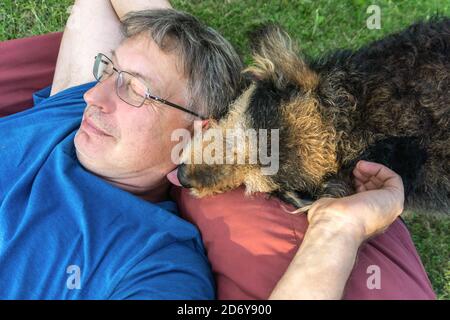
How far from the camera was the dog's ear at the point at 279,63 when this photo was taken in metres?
2.76

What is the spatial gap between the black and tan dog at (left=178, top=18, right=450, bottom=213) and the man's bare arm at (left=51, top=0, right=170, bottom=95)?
135 centimetres

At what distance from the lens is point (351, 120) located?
8.57ft

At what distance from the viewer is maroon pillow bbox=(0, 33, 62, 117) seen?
11.6 ft

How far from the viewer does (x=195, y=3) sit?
4711mm

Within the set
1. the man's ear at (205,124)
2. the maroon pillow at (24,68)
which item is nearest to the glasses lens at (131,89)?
the man's ear at (205,124)

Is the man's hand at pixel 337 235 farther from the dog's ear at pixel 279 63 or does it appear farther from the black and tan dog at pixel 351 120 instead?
the dog's ear at pixel 279 63

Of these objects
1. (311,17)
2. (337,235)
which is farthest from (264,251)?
(311,17)

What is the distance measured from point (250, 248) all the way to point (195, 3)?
320cm

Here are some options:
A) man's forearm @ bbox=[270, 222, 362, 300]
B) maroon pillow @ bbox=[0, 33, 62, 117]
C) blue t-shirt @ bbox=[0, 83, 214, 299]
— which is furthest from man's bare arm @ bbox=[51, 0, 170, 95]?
man's forearm @ bbox=[270, 222, 362, 300]

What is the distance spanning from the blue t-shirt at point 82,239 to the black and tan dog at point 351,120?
15.5 inches

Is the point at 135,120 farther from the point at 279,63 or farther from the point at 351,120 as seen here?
the point at 351,120

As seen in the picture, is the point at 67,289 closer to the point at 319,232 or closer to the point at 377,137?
the point at 319,232

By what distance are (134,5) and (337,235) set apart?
250 centimetres
